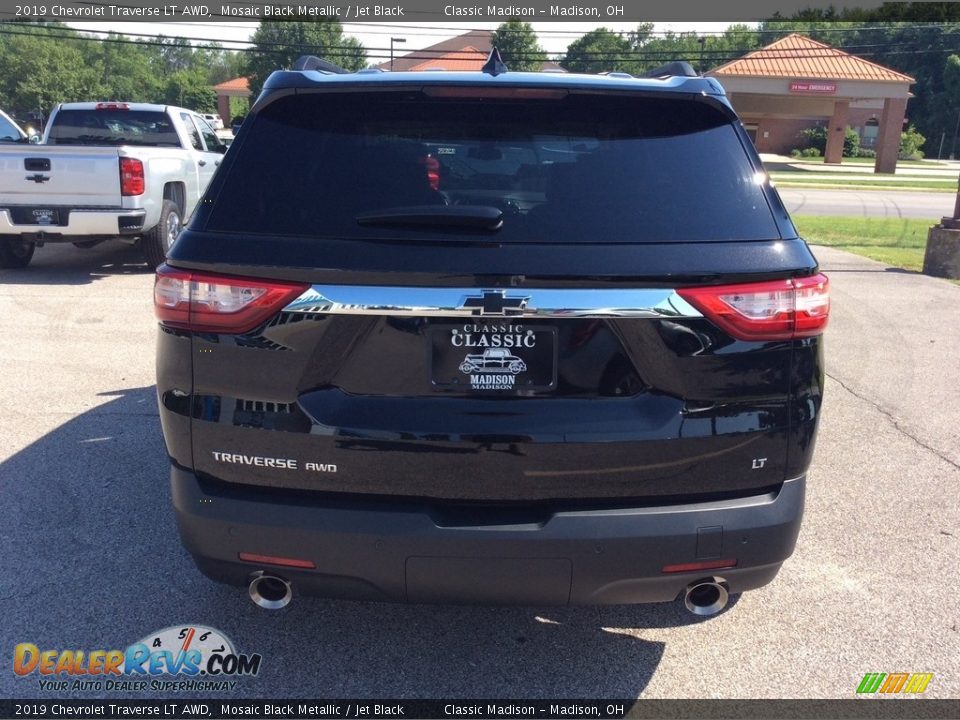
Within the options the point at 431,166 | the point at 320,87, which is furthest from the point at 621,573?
the point at 320,87

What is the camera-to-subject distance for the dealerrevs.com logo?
9.40 ft

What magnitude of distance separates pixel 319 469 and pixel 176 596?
136 cm

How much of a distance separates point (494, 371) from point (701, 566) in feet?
2.80

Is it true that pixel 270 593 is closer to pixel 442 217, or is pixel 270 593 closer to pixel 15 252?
pixel 442 217

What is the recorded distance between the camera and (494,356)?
2365mm

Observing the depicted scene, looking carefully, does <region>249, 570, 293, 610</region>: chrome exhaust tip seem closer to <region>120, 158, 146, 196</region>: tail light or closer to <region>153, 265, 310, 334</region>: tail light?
<region>153, 265, 310, 334</region>: tail light

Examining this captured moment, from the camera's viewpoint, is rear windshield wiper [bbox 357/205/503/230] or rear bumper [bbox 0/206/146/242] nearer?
rear windshield wiper [bbox 357/205/503/230]

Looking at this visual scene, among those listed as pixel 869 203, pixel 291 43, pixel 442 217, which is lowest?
pixel 869 203

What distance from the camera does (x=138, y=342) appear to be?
7242 millimetres

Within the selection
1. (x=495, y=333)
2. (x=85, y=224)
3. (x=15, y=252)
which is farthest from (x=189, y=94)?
(x=495, y=333)

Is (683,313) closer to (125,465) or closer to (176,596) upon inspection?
(176,596)

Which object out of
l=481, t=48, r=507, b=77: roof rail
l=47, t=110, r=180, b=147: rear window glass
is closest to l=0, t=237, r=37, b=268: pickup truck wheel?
l=47, t=110, r=180, b=147: rear window glass

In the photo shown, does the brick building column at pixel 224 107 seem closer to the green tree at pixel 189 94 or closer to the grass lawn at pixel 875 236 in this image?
the green tree at pixel 189 94

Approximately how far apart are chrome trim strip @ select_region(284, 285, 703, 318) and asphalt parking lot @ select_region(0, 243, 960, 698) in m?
1.36
